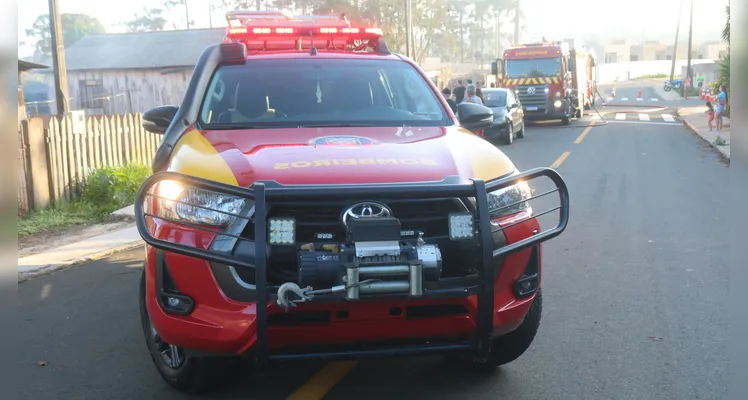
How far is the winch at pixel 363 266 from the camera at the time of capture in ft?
11.1

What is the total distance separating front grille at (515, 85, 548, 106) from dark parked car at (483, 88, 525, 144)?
5283 mm

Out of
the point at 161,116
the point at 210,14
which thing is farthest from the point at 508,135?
the point at 210,14

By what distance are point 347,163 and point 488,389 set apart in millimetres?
1507

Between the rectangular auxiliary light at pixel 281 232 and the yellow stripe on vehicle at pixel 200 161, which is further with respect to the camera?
the yellow stripe on vehicle at pixel 200 161

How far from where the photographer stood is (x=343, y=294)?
11.2 feet

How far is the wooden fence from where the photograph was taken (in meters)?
11.3

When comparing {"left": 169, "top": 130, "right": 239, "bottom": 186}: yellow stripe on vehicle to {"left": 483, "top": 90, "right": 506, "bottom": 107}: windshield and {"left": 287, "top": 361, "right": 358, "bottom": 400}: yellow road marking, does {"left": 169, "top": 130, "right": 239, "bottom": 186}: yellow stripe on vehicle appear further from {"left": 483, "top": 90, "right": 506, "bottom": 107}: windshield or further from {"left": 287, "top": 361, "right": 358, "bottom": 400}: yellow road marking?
{"left": 483, "top": 90, "right": 506, "bottom": 107}: windshield

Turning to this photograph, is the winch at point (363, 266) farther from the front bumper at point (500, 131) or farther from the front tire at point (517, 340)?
the front bumper at point (500, 131)

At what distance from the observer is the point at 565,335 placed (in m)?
5.35

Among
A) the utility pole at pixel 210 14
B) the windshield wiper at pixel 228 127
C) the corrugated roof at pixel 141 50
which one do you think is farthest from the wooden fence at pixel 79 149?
the utility pole at pixel 210 14

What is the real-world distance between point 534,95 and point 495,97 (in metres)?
6.89

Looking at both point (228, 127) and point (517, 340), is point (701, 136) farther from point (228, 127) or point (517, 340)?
point (228, 127)

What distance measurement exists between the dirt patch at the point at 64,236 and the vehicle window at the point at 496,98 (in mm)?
14053

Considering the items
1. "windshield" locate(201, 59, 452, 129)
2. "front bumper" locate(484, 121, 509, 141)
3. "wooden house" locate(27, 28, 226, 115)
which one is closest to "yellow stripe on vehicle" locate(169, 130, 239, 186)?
"windshield" locate(201, 59, 452, 129)
